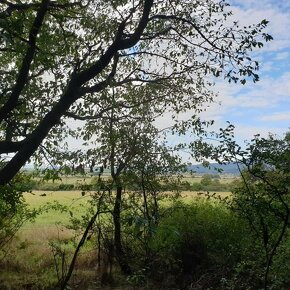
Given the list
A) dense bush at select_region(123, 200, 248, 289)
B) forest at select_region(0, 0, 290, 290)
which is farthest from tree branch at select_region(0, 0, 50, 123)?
dense bush at select_region(123, 200, 248, 289)

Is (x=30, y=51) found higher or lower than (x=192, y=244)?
higher

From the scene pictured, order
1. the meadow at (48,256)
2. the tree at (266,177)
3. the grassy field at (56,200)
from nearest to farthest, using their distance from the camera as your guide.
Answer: the tree at (266,177) → the meadow at (48,256) → the grassy field at (56,200)

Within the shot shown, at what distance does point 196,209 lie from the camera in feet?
38.4

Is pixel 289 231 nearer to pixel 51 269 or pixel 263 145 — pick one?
pixel 263 145

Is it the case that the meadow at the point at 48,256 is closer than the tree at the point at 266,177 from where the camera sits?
No

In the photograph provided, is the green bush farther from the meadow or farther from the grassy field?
the grassy field

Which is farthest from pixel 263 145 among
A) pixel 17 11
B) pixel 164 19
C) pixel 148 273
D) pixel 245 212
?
pixel 148 273

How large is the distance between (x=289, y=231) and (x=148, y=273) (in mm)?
4165

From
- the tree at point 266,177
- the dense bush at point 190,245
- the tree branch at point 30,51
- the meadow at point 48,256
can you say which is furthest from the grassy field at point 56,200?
the tree at point 266,177

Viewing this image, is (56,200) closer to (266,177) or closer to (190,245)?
(190,245)

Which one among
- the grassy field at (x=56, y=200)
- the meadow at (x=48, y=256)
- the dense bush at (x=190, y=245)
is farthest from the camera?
the grassy field at (x=56, y=200)

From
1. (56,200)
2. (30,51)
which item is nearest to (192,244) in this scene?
(56,200)

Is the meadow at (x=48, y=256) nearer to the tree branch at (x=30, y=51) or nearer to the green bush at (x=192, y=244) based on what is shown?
the green bush at (x=192, y=244)

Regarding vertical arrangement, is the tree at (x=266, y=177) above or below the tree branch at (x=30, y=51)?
below
